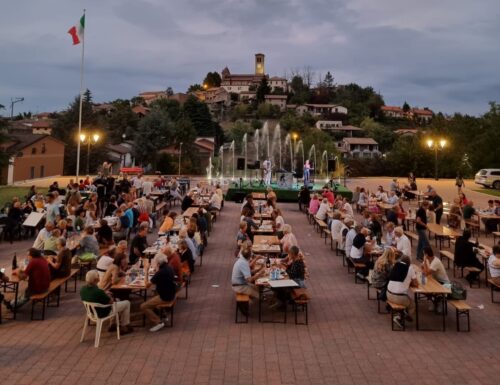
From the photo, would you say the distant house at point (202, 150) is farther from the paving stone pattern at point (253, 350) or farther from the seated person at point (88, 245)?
the paving stone pattern at point (253, 350)

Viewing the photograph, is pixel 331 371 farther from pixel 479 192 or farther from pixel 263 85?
pixel 263 85

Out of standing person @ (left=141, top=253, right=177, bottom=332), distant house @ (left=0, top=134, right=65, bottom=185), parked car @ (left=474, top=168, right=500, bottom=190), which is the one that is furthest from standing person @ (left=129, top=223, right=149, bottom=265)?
distant house @ (left=0, top=134, right=65, bottom=185)

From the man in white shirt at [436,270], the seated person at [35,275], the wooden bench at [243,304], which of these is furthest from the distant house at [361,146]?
the seated person at [35,275]

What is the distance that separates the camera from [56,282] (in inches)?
378

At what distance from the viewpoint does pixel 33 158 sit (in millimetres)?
49750

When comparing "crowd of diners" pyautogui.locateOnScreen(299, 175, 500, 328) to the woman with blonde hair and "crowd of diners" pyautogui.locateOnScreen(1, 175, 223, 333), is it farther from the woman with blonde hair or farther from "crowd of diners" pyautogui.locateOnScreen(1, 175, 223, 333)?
"crowd of diners" pyautogui.locateOnScreen(1, 175, 223, 333)

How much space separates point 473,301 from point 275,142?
63.8 meters

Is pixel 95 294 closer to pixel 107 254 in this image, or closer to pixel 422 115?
pixel 107 254

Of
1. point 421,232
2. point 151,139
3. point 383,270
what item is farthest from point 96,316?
point 151,139

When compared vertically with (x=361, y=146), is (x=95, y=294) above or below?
below

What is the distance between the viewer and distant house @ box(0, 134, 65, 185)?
1855 inches

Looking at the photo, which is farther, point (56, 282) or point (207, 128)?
point (207, 128)

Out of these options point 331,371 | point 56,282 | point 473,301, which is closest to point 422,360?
point 331,371

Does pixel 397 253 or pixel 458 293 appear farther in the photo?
pixel 397 253
